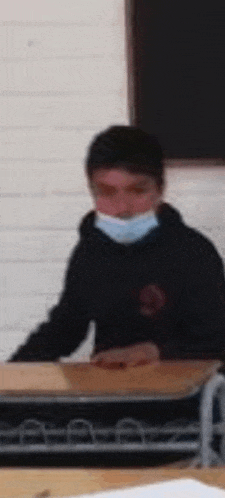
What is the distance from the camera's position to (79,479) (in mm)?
997

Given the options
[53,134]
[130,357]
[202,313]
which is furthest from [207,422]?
[53,134]

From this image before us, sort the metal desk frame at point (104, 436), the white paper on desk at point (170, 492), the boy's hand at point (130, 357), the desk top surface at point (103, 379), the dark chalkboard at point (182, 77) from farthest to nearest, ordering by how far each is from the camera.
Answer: the dark chalkboard at point (182, 77)
the boy's hand at point (130, 357)
the metal desk frame at point (104, 436)
the desk top surface at point (103, 379)
the white paper on desk at point (170, 492)

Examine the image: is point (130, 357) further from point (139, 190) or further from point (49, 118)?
point (49, 118)

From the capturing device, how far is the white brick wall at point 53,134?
A: 2.72 meters

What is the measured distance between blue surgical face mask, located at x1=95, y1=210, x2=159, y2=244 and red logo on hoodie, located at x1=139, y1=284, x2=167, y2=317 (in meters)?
0.15

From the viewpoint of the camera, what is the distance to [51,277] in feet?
9.28

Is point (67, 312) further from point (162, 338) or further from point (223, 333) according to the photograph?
point (223, 333)

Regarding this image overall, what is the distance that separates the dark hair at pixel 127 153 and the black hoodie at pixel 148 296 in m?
0.13

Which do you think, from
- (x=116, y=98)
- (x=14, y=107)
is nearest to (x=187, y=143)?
(x=116, y=98)

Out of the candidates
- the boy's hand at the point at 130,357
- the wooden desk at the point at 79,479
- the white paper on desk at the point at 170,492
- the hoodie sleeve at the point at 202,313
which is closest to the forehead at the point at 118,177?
the hoodie sleeve at the point at 202,313

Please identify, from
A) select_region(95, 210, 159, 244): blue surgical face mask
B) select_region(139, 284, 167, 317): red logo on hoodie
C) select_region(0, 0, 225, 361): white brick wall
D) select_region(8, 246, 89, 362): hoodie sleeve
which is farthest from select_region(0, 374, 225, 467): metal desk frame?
select_region(0, 0, 225, 361): white brick wall

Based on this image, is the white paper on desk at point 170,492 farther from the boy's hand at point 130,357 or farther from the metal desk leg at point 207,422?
the boy's hand at point 130,357

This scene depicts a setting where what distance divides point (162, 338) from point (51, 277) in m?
0.84

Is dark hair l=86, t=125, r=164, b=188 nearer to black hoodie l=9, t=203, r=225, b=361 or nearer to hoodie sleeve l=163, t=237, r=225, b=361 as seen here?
black hoodie l=9, t=203, r=225, b=361
